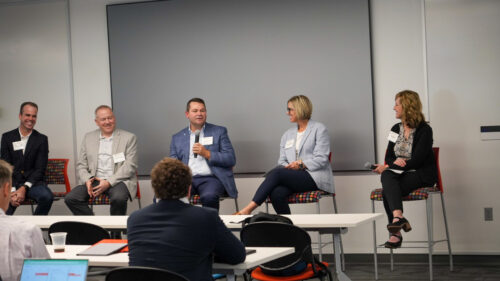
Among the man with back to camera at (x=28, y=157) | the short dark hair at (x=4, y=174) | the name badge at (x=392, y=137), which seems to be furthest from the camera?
the man with back to camera at (x=28, y=157)

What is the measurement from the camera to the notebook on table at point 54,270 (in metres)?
2.41

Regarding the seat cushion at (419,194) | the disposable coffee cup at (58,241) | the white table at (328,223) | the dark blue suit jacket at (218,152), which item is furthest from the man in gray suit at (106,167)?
the disposable coffee cup at (58,241)

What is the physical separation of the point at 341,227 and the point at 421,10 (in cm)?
306

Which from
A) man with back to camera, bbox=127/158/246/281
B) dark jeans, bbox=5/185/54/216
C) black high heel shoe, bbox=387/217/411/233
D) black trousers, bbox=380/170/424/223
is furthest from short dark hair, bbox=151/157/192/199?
dark jeans, bbox=5/185/54/216

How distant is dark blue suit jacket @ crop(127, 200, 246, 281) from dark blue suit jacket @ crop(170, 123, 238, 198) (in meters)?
3.20

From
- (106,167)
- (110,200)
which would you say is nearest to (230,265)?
(110,200)

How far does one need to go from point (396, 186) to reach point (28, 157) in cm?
366

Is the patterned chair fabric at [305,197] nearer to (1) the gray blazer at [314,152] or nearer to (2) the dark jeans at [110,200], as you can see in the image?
(1) the gray blazer at [314,152]

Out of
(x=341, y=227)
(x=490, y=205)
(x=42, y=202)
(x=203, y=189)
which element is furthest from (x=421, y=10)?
(x=42, y=202)

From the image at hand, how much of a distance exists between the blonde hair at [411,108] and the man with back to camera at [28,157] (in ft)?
11.4

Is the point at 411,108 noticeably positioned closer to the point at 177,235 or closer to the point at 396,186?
the point at 396,186

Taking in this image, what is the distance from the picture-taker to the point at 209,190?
19.5 ft

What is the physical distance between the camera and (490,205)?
238 inches

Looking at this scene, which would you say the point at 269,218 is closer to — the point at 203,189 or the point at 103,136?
the point at 203,189
